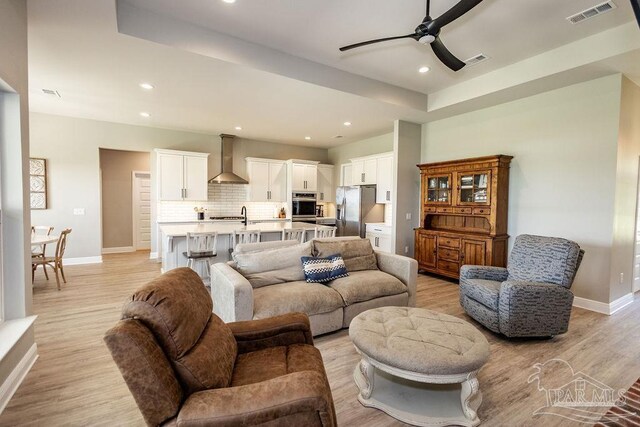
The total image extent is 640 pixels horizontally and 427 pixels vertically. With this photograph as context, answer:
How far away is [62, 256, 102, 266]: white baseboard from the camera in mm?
6086

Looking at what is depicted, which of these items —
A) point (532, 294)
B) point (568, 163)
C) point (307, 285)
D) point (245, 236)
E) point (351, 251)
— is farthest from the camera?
point (245, 236)

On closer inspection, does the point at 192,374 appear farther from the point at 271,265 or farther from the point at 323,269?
the point at 323,269

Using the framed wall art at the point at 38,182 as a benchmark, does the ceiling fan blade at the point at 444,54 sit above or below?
above

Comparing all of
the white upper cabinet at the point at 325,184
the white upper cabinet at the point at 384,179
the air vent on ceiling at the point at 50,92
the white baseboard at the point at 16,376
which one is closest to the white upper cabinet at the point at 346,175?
the white upper cabinet at the point at 325,184

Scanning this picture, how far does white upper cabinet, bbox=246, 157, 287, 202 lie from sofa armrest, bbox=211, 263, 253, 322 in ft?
16.3

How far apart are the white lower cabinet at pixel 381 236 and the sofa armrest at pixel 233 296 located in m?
3.88

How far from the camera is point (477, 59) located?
3934 millimetres

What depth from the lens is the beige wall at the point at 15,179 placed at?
225 cm

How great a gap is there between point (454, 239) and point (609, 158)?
7.06 feet

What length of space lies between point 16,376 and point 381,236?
18.4ft

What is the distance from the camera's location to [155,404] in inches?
43.3

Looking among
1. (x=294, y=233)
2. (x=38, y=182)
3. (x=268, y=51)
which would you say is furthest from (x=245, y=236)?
(x=38, y=182)

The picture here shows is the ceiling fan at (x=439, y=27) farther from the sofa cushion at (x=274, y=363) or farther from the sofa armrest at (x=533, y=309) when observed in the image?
the sofa cushion at (x=274, y=363)

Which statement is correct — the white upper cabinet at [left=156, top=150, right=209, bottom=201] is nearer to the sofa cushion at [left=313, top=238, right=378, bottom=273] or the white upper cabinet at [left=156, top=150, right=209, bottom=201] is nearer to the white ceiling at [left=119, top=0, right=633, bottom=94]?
the white ceiling at [left=119, top=0, right=633, bottom=94]
